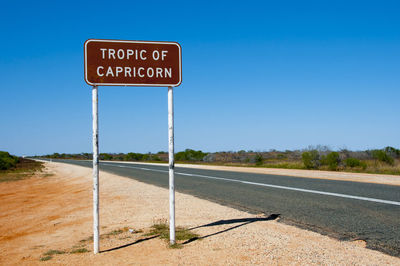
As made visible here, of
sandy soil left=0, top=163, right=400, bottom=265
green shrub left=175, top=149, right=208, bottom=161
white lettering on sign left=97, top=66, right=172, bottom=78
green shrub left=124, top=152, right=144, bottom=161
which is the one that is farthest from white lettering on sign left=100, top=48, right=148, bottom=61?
green shrub left=124, top=152, right=144, bottom=161

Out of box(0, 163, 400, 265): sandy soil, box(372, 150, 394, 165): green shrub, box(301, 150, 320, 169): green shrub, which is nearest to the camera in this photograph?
box(0, 163, 400, 265): sandy soil

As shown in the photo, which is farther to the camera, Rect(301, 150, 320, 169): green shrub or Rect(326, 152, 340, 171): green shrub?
Rect(301, 150, 320, 169): green shrub

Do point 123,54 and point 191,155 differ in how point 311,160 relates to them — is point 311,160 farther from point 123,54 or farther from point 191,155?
point 191,155

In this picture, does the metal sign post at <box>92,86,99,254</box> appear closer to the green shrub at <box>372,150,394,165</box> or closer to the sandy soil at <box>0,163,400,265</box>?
the sandy soil at <box>0,163,400,265</box>

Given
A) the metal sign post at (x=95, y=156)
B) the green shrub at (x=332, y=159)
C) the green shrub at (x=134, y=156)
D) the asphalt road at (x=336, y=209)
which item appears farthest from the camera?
the green shrub at (x=134, y=156)

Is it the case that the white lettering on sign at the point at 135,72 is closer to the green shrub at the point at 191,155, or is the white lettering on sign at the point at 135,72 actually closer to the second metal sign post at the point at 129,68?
the second metal sign post at the point at 129,68

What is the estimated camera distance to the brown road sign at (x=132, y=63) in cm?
485

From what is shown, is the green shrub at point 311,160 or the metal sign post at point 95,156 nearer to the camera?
the metal sign post at point 95,156

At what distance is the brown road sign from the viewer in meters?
4.85

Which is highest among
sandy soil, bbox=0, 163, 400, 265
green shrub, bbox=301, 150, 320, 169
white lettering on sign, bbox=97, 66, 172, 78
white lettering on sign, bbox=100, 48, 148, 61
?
white lettering on sign, bbox=100, 48, 148, 61

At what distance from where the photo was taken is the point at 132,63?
197 inches

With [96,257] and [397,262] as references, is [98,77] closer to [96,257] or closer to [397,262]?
[96,257]

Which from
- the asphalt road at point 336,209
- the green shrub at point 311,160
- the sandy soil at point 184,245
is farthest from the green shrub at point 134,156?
the sandy soil at point 184,245

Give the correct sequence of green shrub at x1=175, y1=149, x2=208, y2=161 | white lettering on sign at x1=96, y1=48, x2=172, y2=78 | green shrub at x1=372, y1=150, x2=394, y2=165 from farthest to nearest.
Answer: green shrub at x1=175, y1=149, x2=208, y2=161
green shrub at x1=372, y1=150, x2=394, y2=165
white lettering on sign at x1=96, y1=48, x2=172, y2=78
